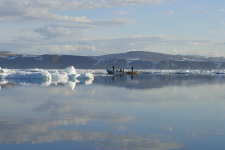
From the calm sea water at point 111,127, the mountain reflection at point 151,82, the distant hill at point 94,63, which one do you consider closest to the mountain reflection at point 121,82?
the mountain reflection at point 151,82

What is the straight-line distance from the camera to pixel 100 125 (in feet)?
34.7

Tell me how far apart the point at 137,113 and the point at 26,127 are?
4343 millimetres

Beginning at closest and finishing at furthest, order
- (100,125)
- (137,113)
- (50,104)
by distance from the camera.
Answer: (100,125)
(137,113)
(50,104)

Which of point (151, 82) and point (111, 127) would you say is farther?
point (151, 82)

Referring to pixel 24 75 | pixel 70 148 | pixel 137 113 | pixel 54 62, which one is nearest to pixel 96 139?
pixel 70 148

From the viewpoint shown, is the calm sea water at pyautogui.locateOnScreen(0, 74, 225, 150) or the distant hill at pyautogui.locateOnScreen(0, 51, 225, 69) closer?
the calm sea water at pyautogui.locateOnScreen(0, 74, 225, 150)

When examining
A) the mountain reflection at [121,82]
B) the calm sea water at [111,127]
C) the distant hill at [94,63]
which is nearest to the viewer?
the calm sea water at [111,127]

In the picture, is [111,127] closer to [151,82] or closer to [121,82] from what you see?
[151,82]

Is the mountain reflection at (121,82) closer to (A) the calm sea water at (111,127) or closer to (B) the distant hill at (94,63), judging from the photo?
(A) the calm sea water at (111,127)

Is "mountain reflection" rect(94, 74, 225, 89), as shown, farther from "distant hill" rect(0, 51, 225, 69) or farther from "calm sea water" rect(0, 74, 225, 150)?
"distant hill" rect(0, 51, 225, 69)

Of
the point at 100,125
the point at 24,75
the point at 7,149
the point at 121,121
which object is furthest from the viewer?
the point at 24,75

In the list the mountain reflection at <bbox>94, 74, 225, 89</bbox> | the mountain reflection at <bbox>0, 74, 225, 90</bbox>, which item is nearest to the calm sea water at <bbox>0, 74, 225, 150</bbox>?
the mountain reflection at <bbox>0, 74, 225, 90</bbox>

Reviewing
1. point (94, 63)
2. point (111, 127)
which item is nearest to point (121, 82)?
point (111, 127)

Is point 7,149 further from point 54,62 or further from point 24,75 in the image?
point 54,62
